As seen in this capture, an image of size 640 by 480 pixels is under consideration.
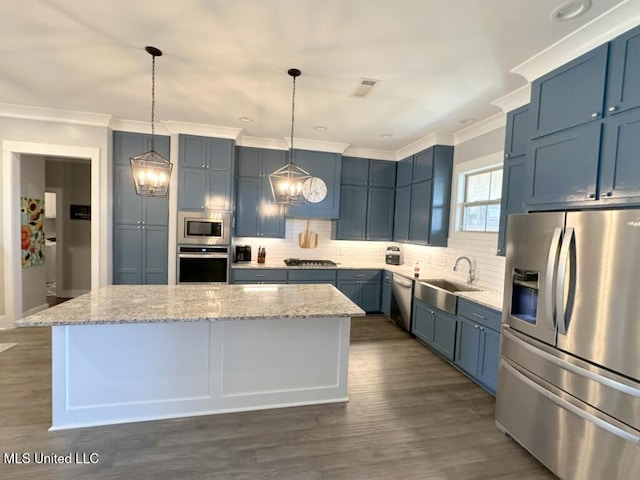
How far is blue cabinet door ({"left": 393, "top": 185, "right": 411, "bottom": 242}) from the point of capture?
5051 millimetres

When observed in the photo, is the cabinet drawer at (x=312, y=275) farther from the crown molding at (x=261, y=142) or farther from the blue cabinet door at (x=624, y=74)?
the blue cabinet door at (x=624, y=74)

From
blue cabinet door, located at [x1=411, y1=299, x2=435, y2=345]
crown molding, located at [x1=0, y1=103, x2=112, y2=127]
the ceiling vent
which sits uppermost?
the ceiling vent

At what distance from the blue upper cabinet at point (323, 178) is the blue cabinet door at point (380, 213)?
639 mm

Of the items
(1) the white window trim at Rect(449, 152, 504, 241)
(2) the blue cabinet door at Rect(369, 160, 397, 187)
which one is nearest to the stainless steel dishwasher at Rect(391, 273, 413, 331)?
(1) the white window trim at Rect(449, 152, 504, 241)

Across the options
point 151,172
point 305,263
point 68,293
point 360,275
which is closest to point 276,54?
point 151,172

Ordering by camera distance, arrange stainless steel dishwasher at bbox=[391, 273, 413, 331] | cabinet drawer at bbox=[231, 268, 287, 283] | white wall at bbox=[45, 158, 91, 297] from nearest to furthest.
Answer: stainless steel dishwasher at bbox=[391, 273, 413, 331] → cabinet drawer at bbox=[231, 268, 287, 283] → white wall at bbox=[45, 158, 91, 297]

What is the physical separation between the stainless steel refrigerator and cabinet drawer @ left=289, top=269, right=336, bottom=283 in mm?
2948

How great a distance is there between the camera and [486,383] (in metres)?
2.99

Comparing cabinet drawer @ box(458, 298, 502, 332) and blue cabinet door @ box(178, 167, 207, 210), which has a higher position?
blue cabinet door @ box(178, 167, 207, 210)

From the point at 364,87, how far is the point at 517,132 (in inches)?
60.1

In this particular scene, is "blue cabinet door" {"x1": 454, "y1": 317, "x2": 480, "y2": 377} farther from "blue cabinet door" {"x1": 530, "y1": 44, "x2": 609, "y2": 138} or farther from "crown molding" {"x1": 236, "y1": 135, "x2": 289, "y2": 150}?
"crown molding" {"x1": 236, "y1": 135, "x2": 289, "y2": 150}

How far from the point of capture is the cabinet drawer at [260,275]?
183 inches

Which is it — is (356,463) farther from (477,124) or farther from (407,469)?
(477,124)

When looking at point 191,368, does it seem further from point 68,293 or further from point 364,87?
point 68,293
